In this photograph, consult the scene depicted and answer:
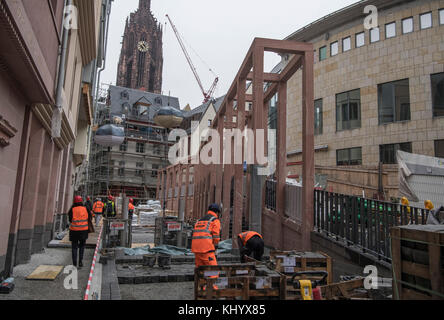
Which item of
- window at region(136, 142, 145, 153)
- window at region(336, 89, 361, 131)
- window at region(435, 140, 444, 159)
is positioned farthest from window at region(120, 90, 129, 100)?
window at region(435, 140, 444, 159)

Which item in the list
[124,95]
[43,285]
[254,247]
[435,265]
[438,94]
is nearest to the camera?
[435,265]

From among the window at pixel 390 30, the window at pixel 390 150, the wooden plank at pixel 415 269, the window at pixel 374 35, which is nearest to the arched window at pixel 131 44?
the window at pixel 374 35

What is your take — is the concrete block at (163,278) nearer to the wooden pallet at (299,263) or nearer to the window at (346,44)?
the wooden pallet at (299,263)

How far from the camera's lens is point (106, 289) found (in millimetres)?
6520

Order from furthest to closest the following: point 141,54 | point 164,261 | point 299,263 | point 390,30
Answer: point 141,54 < point 390,30 < point 164,261 < point 299,263

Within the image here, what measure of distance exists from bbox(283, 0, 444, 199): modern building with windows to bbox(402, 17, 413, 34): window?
76 millimetres

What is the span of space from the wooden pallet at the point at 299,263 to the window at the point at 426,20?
82.3ft

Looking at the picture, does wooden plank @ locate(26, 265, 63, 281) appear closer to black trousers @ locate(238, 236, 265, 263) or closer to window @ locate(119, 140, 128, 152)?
black trousers @ locate(238, 236, 265, 263)

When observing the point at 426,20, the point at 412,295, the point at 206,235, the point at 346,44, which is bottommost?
the point at 412,295

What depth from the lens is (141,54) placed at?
8900cm

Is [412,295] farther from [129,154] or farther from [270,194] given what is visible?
[129,154]

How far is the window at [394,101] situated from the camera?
25.5 m

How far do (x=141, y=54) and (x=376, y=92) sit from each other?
74084mm

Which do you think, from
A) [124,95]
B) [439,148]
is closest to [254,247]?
[439,148]
